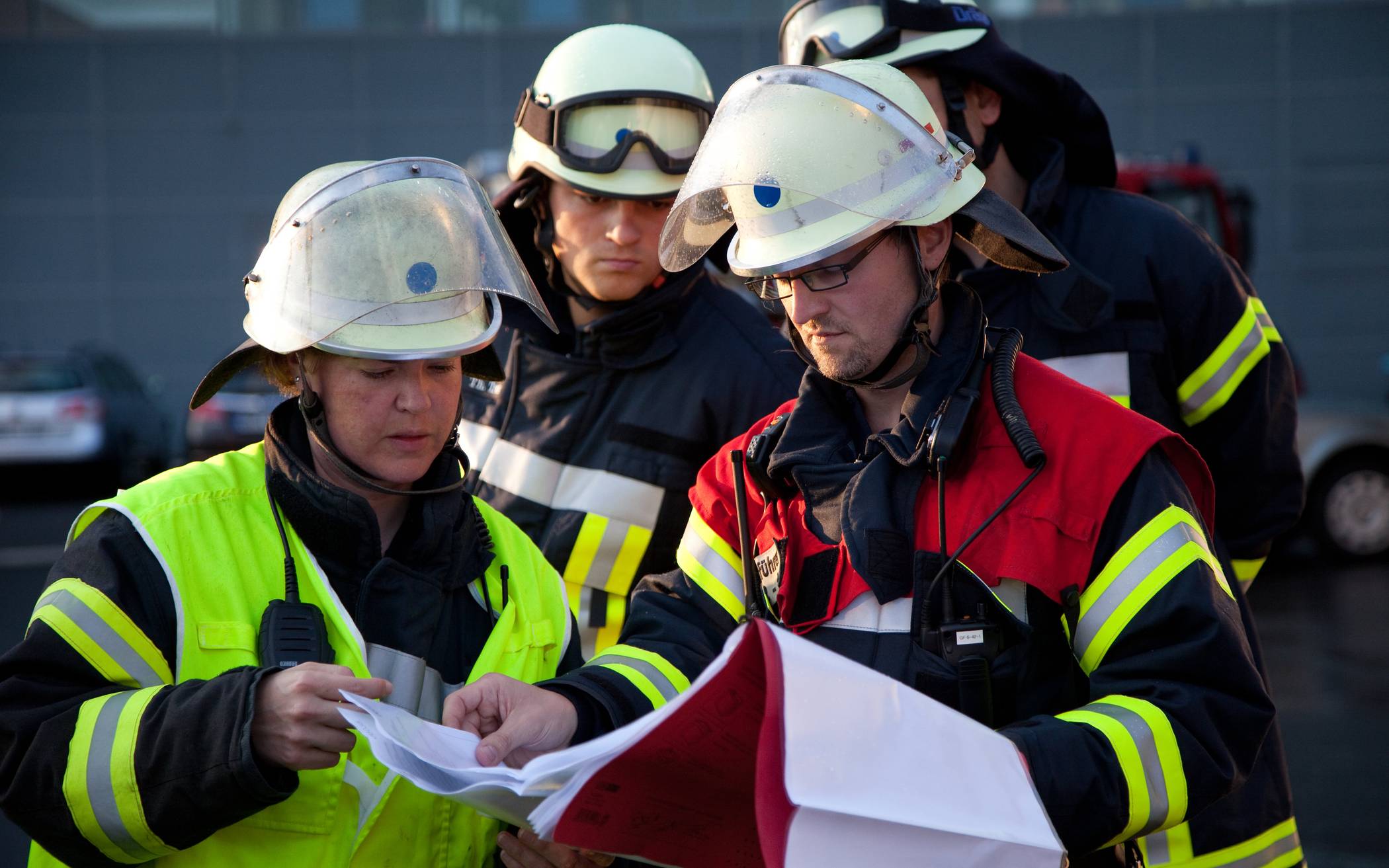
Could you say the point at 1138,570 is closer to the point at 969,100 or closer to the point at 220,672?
the point at 220,672

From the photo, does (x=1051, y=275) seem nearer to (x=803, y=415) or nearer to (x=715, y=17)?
(x=803, y=415)

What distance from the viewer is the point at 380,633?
7.17 feet

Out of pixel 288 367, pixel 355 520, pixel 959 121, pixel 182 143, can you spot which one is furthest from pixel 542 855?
pixel 182 143

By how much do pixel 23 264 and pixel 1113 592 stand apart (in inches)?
747

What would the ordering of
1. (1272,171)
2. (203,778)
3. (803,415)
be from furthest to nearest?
(1272,171) < (803,415) < (203,778)

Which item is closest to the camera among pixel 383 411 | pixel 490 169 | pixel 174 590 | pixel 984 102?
pixel 174 590

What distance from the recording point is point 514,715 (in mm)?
2035

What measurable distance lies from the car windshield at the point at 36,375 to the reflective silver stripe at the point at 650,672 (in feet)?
42.5

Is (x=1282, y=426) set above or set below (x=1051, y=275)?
below

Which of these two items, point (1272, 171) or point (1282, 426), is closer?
point (1282, 426)

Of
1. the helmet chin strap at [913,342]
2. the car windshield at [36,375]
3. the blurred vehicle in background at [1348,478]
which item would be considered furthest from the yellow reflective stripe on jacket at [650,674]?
the car windshield at [36,375]

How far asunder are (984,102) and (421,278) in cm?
166

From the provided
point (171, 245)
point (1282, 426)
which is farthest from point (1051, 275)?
point (171, 245)

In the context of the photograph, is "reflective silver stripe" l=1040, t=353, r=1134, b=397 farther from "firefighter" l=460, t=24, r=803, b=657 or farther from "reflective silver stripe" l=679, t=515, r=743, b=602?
"reflective silver stripe" l=679, t=515, r=743, b=602
